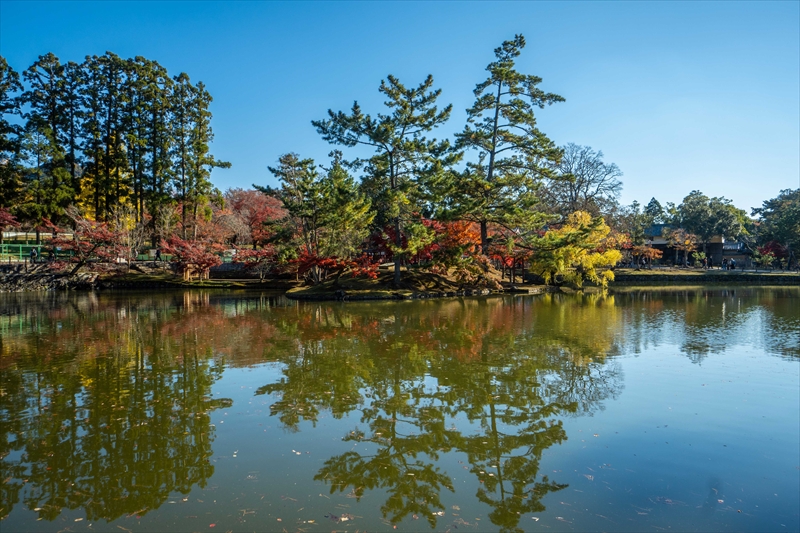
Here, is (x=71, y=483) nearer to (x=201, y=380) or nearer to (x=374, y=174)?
(x=201, y=380)

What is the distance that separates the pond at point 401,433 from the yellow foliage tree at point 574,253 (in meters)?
12.3

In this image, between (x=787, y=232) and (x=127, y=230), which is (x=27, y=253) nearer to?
(x=127, y=230)

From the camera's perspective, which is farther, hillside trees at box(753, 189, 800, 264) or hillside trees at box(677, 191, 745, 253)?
hillside trees at box(677, 191, 745, 253)

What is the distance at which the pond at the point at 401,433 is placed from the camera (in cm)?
449

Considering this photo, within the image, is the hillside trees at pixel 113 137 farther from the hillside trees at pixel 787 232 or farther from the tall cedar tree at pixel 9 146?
the hillside trees at pixel 787 232

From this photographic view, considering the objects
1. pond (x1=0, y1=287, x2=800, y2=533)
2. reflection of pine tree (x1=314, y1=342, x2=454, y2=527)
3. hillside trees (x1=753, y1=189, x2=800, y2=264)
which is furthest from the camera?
hillside trees (x1=753, y1=189, x2=800, y2=264)

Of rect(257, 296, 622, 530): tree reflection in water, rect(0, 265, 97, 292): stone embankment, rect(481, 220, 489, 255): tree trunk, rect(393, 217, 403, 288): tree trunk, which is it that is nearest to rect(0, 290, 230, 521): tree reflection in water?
rect(257, 296, 622, 530): tree reflection in water

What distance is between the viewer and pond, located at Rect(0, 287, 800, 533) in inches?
177

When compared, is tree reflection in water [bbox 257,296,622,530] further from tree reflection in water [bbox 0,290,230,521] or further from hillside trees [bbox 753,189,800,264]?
hillside trees [bbox 753,189,800,264]

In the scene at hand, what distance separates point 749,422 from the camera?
659 centimetres

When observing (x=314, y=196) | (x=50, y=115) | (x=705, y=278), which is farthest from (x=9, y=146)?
(x=705, y=278)

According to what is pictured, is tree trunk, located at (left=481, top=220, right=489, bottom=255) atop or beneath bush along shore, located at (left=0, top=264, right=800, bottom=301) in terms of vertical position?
atop

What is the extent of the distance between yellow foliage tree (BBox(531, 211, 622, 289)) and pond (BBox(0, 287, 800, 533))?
485 inches

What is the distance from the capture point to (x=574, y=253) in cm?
2903
